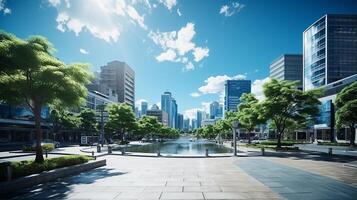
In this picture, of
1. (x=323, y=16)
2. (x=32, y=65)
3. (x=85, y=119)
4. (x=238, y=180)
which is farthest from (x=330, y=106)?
(x=32, y=65)

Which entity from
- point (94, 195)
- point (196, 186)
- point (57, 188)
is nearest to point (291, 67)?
point (196, 186)

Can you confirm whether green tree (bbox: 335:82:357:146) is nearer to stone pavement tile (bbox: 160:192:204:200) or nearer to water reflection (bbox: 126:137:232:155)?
water reflection (bbox: 126:137:232:155)

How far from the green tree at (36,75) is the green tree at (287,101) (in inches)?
1172

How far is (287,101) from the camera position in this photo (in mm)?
41656

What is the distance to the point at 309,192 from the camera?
42.9ft

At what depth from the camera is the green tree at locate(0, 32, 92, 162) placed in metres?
16.0

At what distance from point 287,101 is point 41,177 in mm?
35802

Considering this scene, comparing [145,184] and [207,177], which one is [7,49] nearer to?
[145,184]

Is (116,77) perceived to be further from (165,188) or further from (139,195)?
(139,195)

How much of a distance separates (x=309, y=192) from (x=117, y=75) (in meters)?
170

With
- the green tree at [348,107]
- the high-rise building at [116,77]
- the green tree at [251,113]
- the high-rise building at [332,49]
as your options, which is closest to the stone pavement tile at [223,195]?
the green tree at [251,113]

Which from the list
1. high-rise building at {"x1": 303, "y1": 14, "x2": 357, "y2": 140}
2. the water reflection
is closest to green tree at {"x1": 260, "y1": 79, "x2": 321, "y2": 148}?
the water reflection

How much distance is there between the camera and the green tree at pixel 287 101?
41.6m

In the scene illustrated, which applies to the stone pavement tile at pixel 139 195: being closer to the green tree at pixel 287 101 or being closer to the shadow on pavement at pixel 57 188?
the shadow on pavement at pixel 57 188
